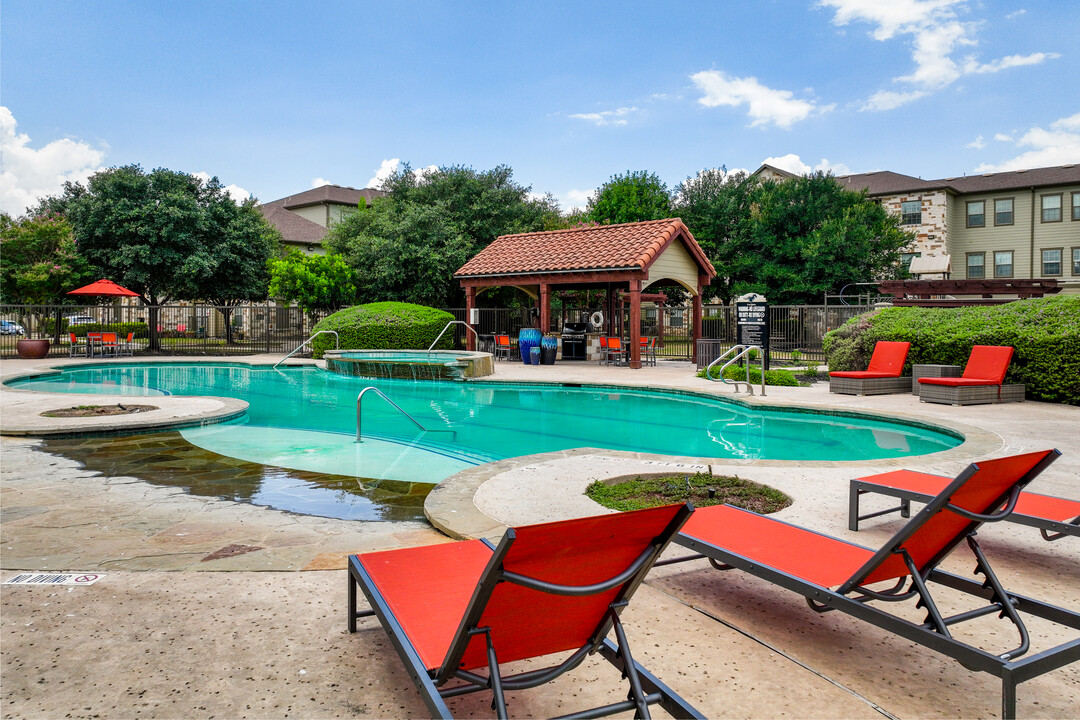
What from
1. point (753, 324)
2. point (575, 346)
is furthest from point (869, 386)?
point (575, 346)

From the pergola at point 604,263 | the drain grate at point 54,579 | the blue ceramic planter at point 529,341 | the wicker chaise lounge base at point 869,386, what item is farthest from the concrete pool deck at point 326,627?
the blue ceramic planter at point 529,341

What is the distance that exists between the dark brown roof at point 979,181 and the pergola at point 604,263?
1570 cm

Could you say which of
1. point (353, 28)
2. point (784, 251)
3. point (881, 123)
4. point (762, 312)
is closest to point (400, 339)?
point (353, 28)

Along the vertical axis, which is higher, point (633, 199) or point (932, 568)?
point (633, 199)

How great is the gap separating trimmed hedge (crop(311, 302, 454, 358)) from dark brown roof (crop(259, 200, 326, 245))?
21536mm

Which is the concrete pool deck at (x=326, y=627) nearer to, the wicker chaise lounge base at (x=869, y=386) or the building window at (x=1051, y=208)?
the wicker chaise lounge base at (x=869, y=386)

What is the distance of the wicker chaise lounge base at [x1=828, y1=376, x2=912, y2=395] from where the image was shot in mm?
12977

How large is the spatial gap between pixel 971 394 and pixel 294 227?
42312 millimetres

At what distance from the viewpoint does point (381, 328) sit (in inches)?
918

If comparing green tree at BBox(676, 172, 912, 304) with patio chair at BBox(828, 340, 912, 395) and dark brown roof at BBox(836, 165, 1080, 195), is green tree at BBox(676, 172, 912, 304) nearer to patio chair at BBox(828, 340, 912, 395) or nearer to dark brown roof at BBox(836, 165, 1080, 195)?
dark brown roof at BBox(836, 165, 1080, 195)

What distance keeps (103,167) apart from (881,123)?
34929 millimetres

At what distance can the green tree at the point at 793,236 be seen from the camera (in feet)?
92.3

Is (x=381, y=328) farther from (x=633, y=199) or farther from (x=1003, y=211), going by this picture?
(x=1003, y=211)

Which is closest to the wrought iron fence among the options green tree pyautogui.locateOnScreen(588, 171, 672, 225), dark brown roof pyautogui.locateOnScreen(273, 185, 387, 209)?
green tree pyautogui.locateOnScreen(588, 171, 672, 225)
